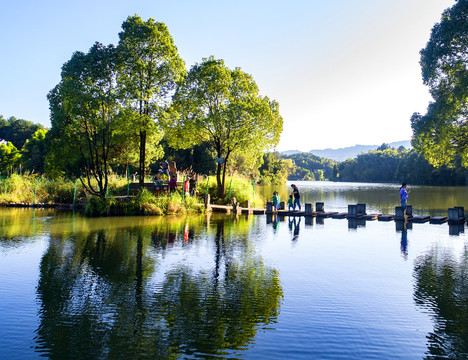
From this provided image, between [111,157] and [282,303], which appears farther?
[111,157]

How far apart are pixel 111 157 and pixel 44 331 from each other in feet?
79.1

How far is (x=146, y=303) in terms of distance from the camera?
7.18 metres

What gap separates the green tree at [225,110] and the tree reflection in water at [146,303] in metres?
14.1

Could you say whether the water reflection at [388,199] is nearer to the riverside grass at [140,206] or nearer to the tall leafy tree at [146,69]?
the riverside grass at [140,206]

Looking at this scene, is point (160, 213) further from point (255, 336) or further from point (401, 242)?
point (255, 336)

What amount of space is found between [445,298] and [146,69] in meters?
20.1

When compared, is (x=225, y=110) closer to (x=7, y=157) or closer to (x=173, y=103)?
(x=173, y=103)

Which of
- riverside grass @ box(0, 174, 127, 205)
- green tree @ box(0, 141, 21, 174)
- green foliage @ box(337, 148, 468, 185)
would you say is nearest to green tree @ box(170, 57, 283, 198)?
riverside grass @ box(0, 174, 127, 205)

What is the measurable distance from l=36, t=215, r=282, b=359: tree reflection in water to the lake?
3 cm

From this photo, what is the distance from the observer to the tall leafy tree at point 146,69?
2217 centimetres

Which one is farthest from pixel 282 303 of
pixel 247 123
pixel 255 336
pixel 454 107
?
pixel 454 107

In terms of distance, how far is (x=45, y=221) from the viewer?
63.6 ft

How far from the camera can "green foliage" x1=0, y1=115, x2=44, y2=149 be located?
93875 mm

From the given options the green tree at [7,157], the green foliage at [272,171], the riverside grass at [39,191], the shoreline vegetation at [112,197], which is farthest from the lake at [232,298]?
the green foliage at [272,171]
